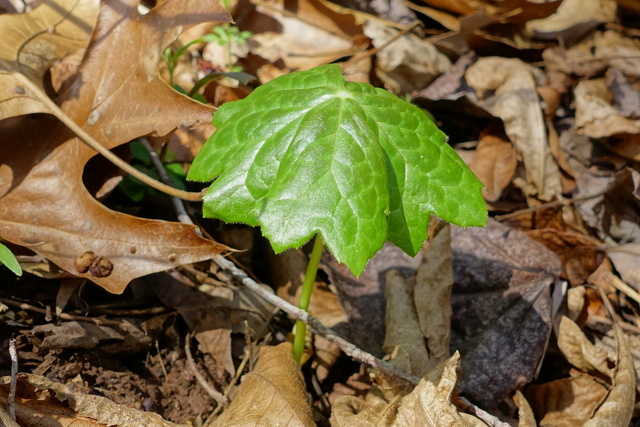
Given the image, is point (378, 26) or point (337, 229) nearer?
point (337, 229)

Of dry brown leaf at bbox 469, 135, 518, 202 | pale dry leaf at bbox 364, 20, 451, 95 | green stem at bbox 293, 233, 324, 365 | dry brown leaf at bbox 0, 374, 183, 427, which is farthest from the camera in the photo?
pale dry leaf at bbox 364, 20, 451, 95

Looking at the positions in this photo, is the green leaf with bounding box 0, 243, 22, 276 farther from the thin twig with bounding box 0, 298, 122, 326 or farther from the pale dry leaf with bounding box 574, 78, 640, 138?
the pale dry leaf with bounding box 574, 78, 640, 138

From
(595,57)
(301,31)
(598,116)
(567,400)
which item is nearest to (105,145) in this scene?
(301,31)

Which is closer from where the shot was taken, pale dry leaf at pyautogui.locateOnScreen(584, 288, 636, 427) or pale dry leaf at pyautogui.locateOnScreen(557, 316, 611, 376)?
pale dry leaf at pyautogui.locateOnScreen(584, 288, 636, 427)

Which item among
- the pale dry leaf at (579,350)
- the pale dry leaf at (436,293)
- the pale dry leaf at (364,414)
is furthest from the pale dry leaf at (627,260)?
the pale dry leaf at (364,414)

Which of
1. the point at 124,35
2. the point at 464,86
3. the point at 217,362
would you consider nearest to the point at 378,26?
the point at 464,86

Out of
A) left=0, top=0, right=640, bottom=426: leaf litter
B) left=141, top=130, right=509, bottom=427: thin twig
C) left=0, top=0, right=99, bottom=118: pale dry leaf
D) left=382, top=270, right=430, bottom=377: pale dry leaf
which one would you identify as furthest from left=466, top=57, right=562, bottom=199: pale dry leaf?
left=0, top=0, right=99, bottom=118: pale dry leaf

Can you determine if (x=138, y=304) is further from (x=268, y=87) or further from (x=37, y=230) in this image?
(x=268, y=87)
